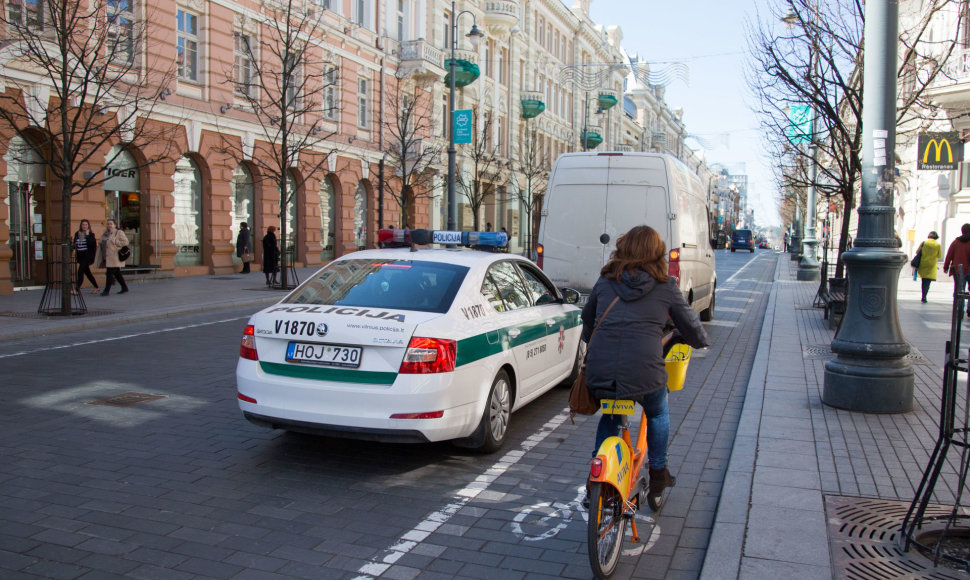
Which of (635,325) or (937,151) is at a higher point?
(937,151)

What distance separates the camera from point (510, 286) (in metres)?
6.73

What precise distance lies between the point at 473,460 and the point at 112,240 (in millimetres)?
15215

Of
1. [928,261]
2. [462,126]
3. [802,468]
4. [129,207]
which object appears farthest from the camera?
[462,126]

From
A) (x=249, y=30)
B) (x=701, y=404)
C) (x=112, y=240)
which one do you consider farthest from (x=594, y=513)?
(x=249, y=30)

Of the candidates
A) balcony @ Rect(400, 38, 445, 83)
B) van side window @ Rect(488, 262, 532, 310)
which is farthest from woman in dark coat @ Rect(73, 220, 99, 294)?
balcony @ Rect(400, 38, 445, 83)

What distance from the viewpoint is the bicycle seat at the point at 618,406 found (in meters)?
4.06

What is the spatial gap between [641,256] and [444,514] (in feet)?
6.39

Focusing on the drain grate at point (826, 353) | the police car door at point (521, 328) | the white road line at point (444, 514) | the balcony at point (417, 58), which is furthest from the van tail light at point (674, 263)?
the balcony at point (417, 58)

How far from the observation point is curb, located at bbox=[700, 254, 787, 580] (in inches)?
153

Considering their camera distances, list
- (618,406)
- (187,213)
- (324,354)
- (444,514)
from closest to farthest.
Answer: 1. (618,406)
2. (444,514)
3. (324,354)
4. (187,213)

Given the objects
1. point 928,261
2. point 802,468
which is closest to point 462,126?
point 928,261

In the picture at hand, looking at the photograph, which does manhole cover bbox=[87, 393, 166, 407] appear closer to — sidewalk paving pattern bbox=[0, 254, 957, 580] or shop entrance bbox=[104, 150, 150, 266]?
sidewalk paving pattern bbox=[0, 254, 957, 580]

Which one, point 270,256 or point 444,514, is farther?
point 270,256

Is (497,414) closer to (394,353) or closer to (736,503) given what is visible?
(394,353)
